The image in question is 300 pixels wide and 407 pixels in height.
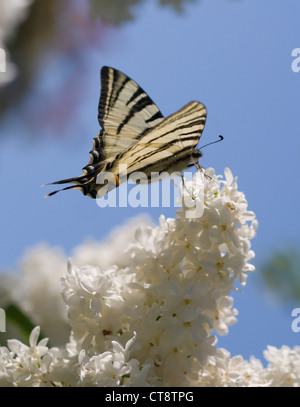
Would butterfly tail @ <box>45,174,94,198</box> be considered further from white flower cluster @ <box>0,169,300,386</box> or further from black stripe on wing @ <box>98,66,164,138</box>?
black stripe on wing @ <box>98,66,164,138</box>

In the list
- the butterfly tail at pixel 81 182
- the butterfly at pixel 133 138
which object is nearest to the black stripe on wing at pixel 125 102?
the butterfly at pixel 133 138

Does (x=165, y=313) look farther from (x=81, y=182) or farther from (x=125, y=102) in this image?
(x=125, y=102)

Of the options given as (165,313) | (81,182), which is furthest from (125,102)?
(165,313)

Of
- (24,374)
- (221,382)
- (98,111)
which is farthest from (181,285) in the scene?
(98,111)

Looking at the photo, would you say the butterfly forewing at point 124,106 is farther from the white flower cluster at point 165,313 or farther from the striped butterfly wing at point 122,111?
the white flower cluster at point 165,313

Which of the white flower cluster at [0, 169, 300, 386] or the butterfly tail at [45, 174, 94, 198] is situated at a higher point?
the butterfly tail at [45, 174, 94, 198]

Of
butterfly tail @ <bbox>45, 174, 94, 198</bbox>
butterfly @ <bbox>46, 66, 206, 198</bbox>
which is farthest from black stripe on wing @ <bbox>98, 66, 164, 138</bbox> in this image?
butterfly tail @ <bbox>45, 174, 94, 198</bbox>
